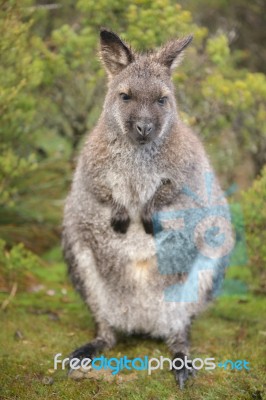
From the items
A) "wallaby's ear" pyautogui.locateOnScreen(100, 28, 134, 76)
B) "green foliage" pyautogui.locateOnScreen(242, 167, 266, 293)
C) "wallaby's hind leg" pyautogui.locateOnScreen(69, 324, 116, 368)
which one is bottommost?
"wallaby's hind leg" pyautogui.locateOnScreen(69, 324, 116, 368)

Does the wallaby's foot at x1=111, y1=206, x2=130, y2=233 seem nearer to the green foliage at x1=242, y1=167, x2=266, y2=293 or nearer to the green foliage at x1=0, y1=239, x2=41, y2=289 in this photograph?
the green foliage at x1=0, y1=239, x2=41, y2=289

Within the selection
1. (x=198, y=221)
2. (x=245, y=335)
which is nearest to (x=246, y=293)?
(x=245, y=335)

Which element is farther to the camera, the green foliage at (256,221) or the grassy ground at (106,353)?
the green foliage at (256,221)

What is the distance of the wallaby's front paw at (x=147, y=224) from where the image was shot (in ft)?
13.3

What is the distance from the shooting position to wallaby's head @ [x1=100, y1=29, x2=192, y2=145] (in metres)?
3.74

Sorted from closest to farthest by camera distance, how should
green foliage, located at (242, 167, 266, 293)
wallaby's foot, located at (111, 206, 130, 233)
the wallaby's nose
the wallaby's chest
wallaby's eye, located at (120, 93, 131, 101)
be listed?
1. the wallaby's nose
2. wallaby's eye, located at (120, 93, 131, 101)
3. the wallaby's chest
4. wallaby's foot, located at (111, 206, 130, 233)
5. green foliage, located at (242, 167, 266, 293)

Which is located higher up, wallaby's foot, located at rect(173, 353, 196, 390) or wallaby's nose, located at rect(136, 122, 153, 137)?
wallaby's nose, located at rect(136, 122, 153, 137)

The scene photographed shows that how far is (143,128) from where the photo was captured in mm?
3652

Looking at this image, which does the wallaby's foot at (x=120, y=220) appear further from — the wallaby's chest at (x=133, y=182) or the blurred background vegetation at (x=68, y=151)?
the blurred background vegetation at (x=68, y=151)

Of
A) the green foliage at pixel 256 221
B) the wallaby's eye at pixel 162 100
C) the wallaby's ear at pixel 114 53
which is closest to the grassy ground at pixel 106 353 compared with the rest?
the green foliage at pixel 256 221

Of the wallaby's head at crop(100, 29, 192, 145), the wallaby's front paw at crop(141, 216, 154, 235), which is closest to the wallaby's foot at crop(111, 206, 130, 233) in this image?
the wallaby's front paw at crop(141, 216, 154, 235)

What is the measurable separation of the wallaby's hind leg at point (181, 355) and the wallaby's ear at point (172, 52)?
6.34 ft

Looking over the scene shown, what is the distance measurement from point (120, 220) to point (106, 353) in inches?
40.3

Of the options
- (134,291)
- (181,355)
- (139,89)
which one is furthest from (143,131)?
(181,355)
